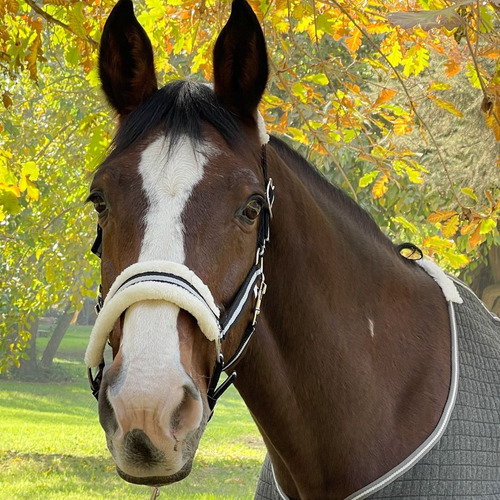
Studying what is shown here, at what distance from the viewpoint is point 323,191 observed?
2516 millimetres

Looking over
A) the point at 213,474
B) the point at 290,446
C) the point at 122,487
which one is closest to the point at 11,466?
the point at 122,487

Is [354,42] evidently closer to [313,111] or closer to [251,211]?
[313,111]

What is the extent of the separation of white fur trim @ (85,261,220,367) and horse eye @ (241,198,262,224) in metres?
0.26

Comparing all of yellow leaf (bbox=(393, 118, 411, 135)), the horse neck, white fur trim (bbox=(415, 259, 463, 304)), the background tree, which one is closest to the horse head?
the horse neck

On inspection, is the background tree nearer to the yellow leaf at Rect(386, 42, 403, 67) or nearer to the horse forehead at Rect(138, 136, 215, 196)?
the yellow leaf at Rect(386, 42, 403, 67)

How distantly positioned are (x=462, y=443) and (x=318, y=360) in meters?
0.50

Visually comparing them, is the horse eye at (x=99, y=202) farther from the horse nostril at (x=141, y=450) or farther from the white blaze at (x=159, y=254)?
the horse nostril at (x=141, y=450)

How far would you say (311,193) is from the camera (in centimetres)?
245

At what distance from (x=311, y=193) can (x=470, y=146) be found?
648cm

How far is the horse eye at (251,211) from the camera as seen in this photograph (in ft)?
6.44

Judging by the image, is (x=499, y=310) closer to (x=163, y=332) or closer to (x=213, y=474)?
(x=213, y=474)

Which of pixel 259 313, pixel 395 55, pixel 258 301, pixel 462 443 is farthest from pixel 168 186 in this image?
pixel 395 55

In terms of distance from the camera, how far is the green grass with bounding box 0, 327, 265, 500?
8.63m

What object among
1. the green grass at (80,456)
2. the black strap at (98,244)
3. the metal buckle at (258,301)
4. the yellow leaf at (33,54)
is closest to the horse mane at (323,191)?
the metal buckle at (258,301)
